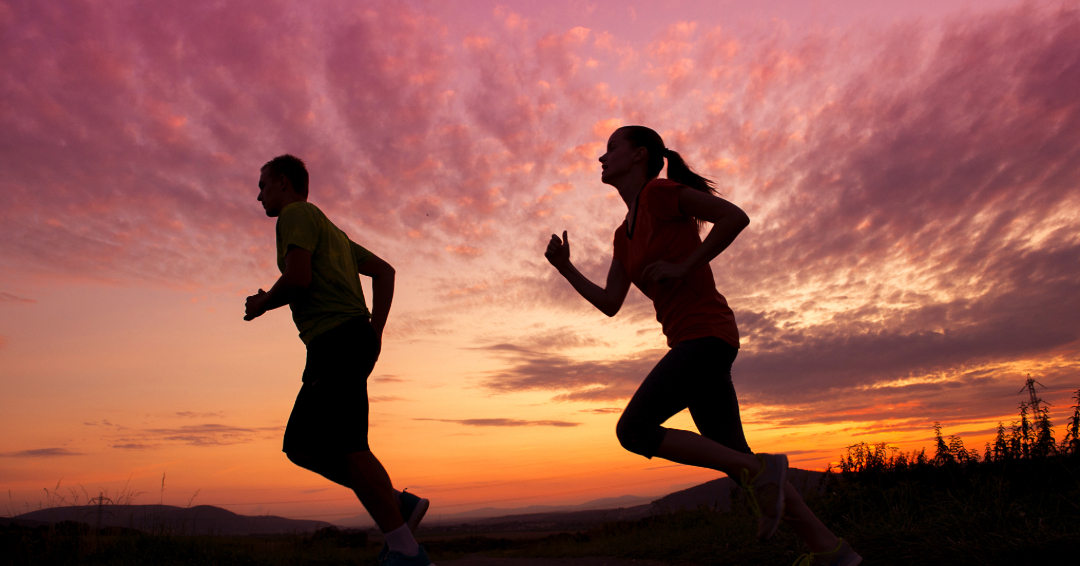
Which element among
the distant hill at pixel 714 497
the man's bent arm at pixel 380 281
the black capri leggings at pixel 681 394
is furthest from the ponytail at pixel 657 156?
the distant hill at pixel 714 497

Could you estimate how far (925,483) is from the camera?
5250mm

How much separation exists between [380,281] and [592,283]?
133 cm

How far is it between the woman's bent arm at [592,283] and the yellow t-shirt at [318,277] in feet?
3.73

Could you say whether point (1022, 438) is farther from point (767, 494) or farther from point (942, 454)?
point (767, 494)

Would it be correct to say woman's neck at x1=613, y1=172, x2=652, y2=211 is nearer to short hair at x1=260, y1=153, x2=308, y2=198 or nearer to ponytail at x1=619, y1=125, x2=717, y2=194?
ponytail at x1=619, y1=125, x2=717, y2=194

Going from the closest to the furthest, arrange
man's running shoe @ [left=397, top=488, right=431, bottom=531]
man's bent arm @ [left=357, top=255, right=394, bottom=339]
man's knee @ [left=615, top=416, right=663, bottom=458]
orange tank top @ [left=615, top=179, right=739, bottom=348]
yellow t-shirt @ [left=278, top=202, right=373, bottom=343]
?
man's knee @ [left=615, top=416, right=663, bottom=458] < orange tank top @ [left=615, top=179, right=739, bottom=348] < yellow t-shirt @ [left=278, top=202, right=373, bottom=343] < man's running shoe @ [left=397, top=488, right=431, bottom=531] < man's bent arm @ [left=357, top=255, right=394, bottom=339]

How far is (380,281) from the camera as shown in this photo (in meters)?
3.88

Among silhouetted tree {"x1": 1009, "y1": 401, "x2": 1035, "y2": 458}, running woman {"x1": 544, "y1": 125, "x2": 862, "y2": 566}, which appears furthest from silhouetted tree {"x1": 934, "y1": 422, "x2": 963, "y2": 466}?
running woman {"x1": 544, "y1": 125, "x2": 862, "y2": 566}

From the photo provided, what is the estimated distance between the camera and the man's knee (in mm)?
2855

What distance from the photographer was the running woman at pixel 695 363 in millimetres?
2797

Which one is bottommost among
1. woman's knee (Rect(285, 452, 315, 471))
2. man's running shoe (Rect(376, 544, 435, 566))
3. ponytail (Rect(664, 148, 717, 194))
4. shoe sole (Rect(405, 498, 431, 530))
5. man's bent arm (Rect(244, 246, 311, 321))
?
man's running shoe (Rect(376, 544, 435, 566))

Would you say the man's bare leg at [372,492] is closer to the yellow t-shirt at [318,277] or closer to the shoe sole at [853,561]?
the yellow t-shirt at [318,277]

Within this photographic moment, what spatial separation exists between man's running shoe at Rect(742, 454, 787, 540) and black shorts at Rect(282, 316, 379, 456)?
1.85 m

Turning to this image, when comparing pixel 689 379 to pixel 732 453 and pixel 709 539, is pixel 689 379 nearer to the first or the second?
pixel 732 453
